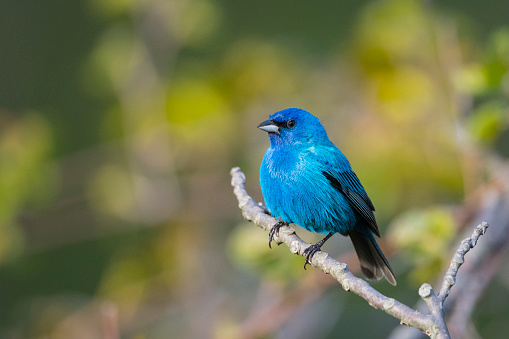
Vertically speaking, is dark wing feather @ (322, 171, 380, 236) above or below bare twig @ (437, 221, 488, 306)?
below

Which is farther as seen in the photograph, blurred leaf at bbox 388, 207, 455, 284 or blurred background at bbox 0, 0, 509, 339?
blurred background at bbox 0, 0, 509, 339

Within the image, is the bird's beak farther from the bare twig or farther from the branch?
the bare twig

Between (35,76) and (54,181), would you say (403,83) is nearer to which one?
(54,181)

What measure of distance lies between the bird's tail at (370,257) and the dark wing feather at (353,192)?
140 mm

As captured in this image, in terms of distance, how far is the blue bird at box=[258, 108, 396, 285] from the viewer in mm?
3627

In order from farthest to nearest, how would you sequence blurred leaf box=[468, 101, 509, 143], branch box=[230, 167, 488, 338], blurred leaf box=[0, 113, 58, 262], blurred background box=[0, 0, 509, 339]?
blurred leaf box=[0, 113, 58, 262] < blurred background box=[0, 0, 509, 339] < blurred leaf box=[468, 101, 509, 143] < branch box=[230, 167, 488, 338]

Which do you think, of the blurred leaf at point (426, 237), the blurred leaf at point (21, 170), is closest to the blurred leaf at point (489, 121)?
the blurred leaf at point (426, 237)

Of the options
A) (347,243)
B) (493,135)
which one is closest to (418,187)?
(347,243)

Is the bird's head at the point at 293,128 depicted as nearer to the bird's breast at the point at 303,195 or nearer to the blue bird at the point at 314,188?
the blue bird at the point at 314,188

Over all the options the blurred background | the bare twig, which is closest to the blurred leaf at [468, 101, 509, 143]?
the blurred background

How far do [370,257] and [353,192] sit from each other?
15.7 inches

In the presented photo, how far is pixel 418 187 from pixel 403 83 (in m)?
0.82

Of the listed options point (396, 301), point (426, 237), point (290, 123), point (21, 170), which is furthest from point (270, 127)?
point (21, 170)

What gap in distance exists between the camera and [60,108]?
872 centimetres
